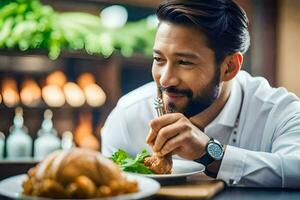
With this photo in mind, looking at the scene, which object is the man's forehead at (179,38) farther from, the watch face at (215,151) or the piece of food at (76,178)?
the piece of food at (76,178)

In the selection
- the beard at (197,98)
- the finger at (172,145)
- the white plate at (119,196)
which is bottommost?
the white plate at (119,196)

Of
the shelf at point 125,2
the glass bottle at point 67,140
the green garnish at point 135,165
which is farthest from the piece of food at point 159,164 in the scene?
the shelf at point 125,2

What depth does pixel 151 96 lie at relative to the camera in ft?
7.67

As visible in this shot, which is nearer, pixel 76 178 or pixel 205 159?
pixel 76 178

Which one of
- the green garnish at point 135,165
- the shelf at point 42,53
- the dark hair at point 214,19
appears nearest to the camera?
the green garnish at point 135,165

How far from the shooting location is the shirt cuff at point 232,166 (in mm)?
1650

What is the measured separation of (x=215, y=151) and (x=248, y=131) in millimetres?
550

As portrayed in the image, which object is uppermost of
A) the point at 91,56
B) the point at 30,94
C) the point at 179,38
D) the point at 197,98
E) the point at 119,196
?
the point at 179,38

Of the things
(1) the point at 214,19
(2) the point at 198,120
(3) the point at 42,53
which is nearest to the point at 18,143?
(3) the point at 42,53

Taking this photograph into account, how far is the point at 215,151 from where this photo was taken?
5.37 ft

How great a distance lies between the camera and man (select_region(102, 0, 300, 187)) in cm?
164

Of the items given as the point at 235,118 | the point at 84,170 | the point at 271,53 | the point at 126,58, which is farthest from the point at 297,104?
the point at 271,53

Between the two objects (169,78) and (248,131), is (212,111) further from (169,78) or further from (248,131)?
(169,78)

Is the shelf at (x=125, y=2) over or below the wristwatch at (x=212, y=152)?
over
